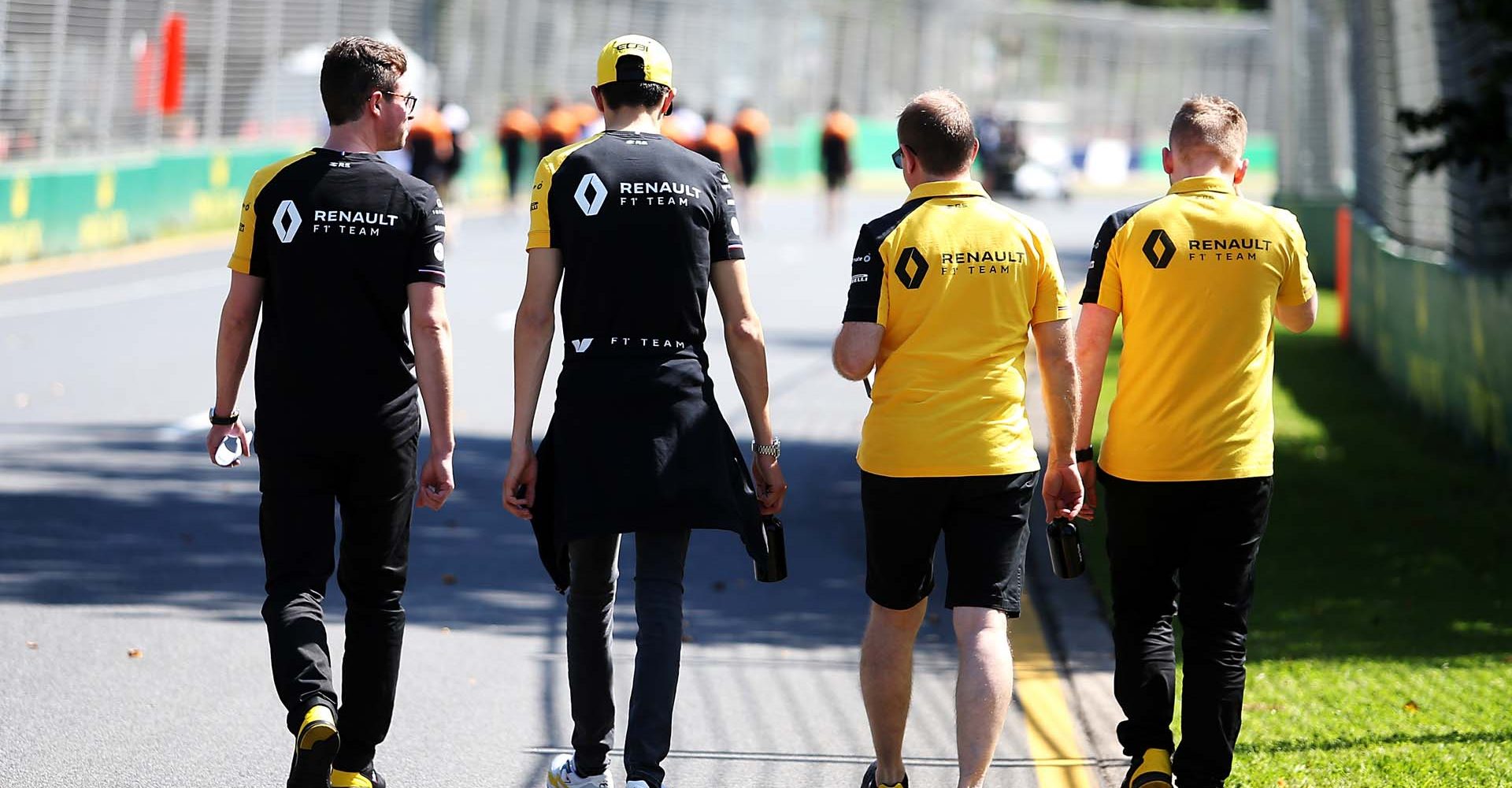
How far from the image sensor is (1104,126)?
236 ft

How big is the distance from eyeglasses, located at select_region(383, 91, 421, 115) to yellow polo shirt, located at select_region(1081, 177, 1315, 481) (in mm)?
1725

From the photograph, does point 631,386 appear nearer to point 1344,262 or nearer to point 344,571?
point 344,571

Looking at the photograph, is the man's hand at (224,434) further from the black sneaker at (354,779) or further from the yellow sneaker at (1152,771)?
the yellow sneaker at (1152,771)

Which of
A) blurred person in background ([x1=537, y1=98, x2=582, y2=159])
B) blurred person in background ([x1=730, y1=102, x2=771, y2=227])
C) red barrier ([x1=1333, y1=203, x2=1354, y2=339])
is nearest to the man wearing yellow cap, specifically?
red barrier ([x1=1333, y1=203, x2=1354, y2=339])

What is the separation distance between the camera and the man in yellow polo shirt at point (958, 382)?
4766 millimetres

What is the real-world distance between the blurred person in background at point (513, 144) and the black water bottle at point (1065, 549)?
29.0 metres

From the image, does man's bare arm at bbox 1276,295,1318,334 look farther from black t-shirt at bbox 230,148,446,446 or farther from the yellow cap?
black t-shirt at bbox 230,148,446,446

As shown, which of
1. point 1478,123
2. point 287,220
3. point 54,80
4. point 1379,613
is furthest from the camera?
point 54,80

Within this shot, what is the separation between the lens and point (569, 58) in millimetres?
43844

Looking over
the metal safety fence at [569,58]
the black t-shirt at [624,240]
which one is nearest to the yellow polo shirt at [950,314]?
the black t-shirt at [624,240]

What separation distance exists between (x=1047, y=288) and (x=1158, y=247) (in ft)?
1.08

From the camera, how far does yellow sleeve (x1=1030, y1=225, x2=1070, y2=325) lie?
4.83m

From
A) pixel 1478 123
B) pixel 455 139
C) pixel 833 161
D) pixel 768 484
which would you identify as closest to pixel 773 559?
pixel 768 484

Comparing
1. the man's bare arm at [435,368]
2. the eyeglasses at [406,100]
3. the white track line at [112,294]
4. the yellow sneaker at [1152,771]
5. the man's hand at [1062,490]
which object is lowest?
the white track line at [112,294]
